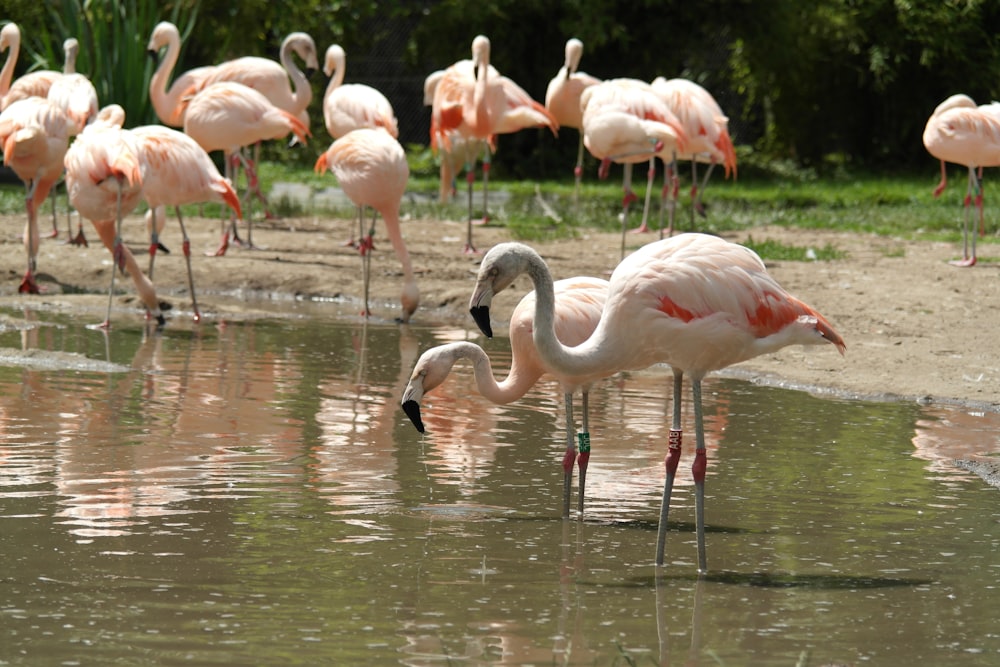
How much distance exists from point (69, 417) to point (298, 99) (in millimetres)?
7202

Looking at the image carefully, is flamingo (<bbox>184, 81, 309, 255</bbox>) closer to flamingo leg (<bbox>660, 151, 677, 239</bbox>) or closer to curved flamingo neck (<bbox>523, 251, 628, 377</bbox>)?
flamingo leg (<bbox>660, 151, 677, 239</bbox>)

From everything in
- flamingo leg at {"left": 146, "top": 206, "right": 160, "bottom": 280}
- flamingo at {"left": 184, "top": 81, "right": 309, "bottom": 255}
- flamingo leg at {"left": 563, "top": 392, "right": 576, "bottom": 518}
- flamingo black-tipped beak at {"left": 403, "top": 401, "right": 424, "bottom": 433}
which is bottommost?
flamingo leg at {"left": 563, "top": 392, "right": 576, "bottom": 518}

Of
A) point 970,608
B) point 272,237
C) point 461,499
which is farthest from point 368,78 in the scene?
point 970,608

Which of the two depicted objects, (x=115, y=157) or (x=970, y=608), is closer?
(x=970, y=608)

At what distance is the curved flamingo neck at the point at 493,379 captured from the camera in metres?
4.79

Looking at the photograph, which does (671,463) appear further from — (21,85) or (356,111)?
(21,85)

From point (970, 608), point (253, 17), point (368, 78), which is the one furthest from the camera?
point (368, 78)

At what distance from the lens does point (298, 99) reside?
1275 centimetres

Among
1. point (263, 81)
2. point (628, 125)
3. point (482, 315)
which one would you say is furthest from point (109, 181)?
point (482, 315)

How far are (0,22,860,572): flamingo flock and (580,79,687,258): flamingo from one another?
2 cm

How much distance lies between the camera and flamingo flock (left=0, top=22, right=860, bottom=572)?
13.9ft

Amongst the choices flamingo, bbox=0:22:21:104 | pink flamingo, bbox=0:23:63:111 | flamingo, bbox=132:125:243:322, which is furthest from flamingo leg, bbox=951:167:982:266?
flamingo, bbox=0:22:21:104

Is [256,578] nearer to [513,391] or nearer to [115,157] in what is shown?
[513,391]

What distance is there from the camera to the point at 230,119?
10.7m
